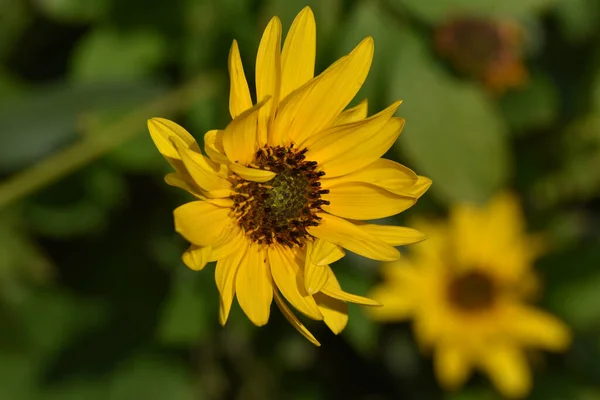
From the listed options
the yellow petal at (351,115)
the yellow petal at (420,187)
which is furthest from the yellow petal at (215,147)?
the yellow petal at (420,187)

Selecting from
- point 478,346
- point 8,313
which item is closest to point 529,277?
point 478,346

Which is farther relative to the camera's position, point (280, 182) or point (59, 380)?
point (59, 380)

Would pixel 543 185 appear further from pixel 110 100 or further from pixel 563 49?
pixel 110 100

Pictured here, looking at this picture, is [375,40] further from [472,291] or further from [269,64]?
[472,291]

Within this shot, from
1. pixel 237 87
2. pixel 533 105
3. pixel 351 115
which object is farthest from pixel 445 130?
pixel 237 87

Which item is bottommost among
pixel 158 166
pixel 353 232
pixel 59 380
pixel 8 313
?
pixel 59 380

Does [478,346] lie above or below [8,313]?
below
